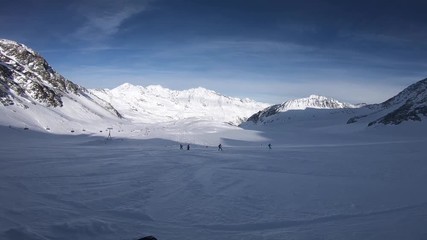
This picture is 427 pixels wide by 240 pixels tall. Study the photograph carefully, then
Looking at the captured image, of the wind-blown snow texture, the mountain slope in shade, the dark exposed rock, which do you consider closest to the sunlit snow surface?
the wind-blown snow texture

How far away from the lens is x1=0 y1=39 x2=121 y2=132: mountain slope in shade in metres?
85.6

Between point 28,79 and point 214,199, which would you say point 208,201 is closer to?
point 214,199

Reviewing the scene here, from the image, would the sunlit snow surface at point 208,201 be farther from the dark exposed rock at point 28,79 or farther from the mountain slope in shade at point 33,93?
the dark exposed rock at point 28,79

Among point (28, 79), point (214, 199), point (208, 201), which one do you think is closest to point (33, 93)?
point (28, 79)

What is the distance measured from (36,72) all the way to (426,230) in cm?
15823

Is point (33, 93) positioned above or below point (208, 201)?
above

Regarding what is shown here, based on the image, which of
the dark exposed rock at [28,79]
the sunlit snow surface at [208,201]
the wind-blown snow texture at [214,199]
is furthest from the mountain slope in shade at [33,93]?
the sunlit snow surface at [208,201]

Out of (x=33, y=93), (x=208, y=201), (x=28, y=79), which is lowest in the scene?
(x=208, y=201)

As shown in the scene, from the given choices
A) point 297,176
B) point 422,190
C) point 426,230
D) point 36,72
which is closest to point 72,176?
point 297,176

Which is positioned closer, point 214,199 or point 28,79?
point 214,199

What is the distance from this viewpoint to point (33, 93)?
11081 cm

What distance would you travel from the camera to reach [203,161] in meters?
27.3

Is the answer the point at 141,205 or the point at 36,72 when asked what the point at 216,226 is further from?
the point at 36,72

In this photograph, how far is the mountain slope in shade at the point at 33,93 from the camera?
3371 inches
